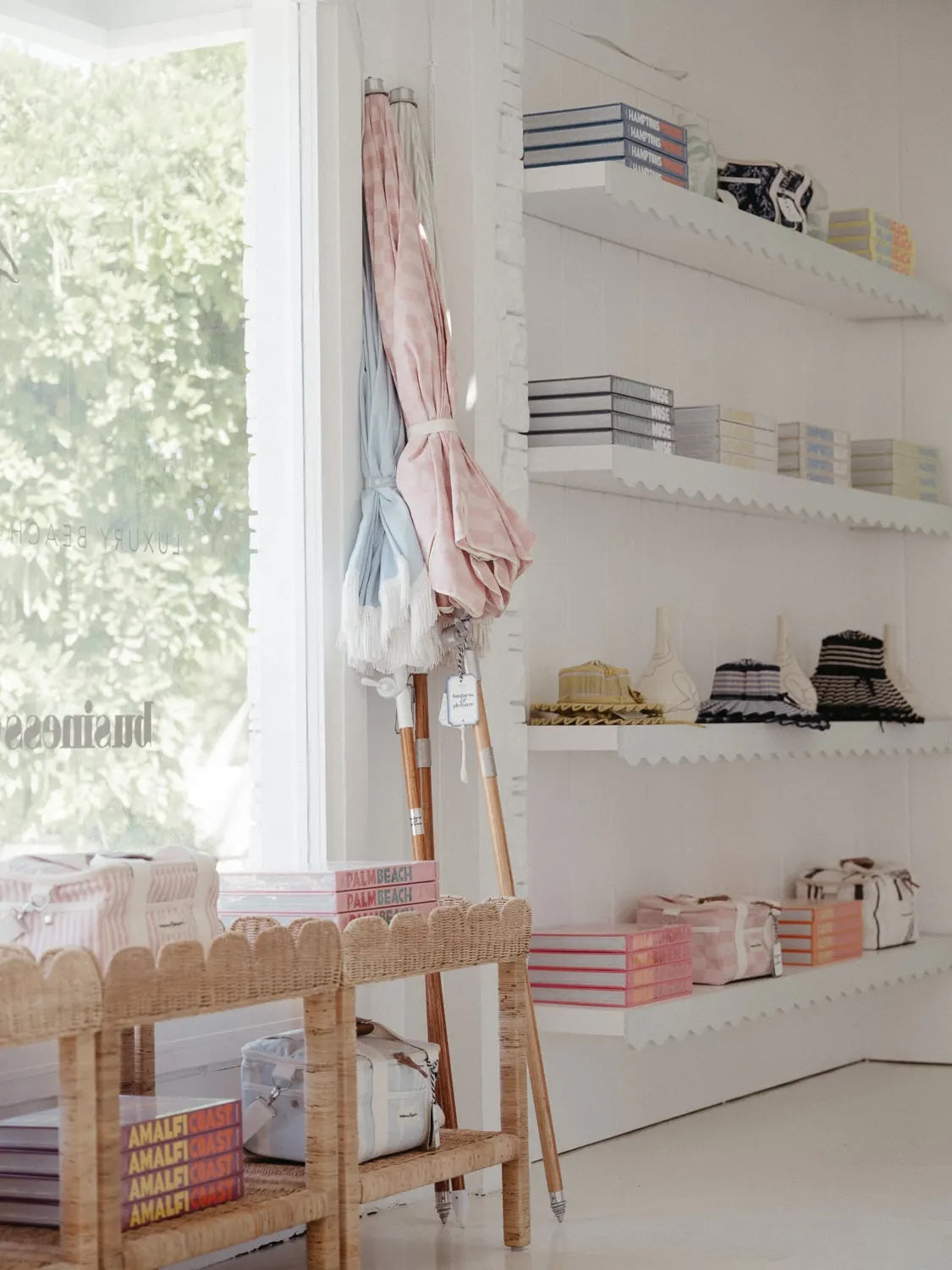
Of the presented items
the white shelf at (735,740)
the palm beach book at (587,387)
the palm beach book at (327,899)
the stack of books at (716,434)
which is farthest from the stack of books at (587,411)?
the palm beach book at (327,899)

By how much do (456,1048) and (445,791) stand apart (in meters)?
0.48

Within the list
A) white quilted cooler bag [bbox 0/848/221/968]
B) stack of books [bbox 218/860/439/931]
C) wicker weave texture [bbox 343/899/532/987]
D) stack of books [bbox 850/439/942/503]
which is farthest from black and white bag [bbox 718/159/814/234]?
white quilted cooler bag [bbox 0/848/221/968]

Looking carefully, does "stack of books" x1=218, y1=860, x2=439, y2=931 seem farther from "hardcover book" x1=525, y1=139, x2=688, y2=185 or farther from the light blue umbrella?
"hardcover book" x1=525, y1=139, x2=688, y2=185

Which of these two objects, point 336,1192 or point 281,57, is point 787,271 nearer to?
point 281,57

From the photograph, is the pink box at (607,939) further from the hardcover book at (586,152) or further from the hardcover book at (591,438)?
the hardcover book at (586,152)

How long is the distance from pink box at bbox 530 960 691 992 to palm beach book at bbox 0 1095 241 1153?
118cm

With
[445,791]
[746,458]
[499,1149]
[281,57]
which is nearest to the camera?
[499,1149]

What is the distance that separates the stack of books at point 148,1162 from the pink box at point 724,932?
1.62m

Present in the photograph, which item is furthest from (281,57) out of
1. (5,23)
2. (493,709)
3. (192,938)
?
(192,938)

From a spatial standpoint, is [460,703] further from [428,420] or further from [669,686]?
[669,686]

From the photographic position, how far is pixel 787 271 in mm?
4527

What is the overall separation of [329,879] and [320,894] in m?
0.03

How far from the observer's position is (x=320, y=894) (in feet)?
9.12

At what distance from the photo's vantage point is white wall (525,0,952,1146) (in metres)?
4.01
